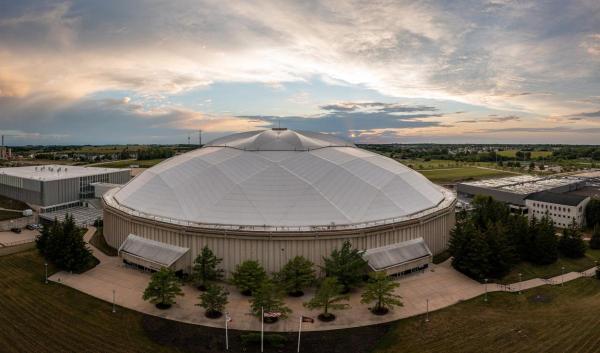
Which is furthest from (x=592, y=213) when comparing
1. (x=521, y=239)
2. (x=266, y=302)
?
(x=266, y=302)

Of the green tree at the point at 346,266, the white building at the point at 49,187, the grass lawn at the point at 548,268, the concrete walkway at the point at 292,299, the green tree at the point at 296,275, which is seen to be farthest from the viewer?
the white building at the point at 49,187

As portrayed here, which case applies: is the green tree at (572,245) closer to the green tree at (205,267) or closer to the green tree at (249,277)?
the green tree at (249,277)

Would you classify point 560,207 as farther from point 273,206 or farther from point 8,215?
point 8,215

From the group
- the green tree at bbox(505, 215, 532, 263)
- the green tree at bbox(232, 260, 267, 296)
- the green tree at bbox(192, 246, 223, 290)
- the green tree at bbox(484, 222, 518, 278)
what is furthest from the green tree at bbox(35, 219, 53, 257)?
the green tree at bbox(505, 215, 532, 263)

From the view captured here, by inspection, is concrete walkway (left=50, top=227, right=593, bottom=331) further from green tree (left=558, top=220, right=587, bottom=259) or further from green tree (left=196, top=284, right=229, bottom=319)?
green tree (left=558, top=220, right=587, bottom=259)

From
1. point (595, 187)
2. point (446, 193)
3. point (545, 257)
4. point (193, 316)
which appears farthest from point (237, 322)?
point (595, 187)

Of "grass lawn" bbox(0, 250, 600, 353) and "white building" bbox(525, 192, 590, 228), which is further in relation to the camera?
"white building" bbox(525, 192, 590, 228)

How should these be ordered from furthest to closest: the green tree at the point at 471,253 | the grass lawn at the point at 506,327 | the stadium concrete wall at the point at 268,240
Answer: the green tree at the point at 471,253, the stadium concrete wall at the point at 268,240, the grass lawn at the point at 506,327

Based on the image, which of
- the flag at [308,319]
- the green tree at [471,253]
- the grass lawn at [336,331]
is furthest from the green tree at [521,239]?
the flag at [308,319]
